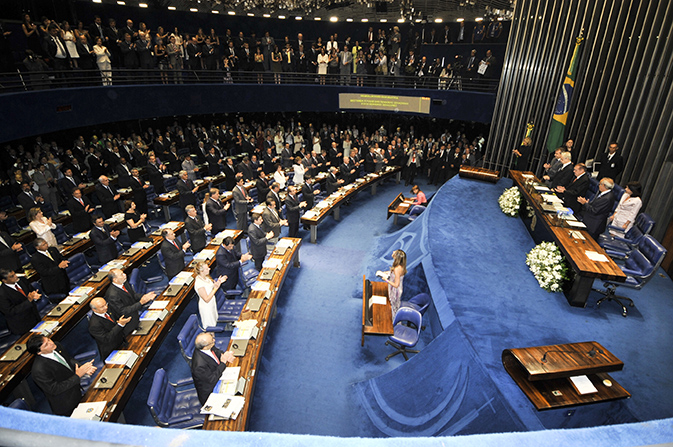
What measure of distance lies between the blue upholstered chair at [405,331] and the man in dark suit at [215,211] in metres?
5.80

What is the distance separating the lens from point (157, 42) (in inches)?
578

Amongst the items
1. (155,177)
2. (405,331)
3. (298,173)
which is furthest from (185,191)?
(405,331)

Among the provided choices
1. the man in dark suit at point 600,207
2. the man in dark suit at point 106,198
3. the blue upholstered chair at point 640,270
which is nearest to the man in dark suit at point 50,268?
the man in dark suit at point 106,198

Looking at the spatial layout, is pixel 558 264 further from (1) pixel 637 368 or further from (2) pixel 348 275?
(2) pixel 348 275

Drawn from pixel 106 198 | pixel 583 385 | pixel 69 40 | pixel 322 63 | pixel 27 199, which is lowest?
pixel 106 198

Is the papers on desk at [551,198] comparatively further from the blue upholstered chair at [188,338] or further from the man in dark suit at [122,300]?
the man in dark suit at [122,300]

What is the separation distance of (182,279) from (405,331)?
14.7ft

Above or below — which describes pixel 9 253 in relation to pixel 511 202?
below

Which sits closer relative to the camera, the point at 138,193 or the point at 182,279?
the point at 182,279

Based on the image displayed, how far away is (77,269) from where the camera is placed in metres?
7.36

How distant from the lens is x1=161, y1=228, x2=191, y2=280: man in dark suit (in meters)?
7.31

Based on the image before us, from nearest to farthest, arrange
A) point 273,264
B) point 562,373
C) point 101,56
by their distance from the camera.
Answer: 1. point 562,373
2. point 273,264
3. point 101,56

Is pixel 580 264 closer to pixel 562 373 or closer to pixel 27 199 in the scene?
pixel 562 373

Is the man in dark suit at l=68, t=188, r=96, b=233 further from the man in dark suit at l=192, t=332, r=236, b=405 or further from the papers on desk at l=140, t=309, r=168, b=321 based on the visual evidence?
the man in dark suit at l=192, t=332, r=236, b=405
